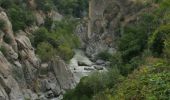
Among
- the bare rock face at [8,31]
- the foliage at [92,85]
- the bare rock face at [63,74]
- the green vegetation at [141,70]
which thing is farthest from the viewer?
the bare rock face at [63,74]

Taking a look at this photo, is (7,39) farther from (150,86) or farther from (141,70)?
(150,86)

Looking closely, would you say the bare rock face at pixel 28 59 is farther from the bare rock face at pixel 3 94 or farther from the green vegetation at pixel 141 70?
the green vegetation at pixel 141 70

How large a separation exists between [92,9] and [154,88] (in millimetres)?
84266

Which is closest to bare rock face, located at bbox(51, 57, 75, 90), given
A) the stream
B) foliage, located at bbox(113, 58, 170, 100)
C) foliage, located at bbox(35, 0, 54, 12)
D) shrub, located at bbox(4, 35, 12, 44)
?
the stream

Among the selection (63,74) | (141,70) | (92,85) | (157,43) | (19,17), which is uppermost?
(141,70)

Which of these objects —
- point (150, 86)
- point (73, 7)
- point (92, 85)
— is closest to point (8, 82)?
point (92, 85)

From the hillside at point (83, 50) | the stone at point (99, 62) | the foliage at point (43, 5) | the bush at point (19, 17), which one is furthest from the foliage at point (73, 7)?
the stone at point (99, 62)

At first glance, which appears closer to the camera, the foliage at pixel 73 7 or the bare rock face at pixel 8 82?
the bare rock face at pixel 8 82

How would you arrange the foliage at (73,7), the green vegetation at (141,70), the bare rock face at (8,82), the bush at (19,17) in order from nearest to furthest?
the green vegetation at (141,70) → the bare rock face at (8,82) → the bush at (19,17) → the foliage at (73,7)

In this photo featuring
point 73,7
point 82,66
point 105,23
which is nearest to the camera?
point 82,66

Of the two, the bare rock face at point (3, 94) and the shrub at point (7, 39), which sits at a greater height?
the shrub at point (7, 39)

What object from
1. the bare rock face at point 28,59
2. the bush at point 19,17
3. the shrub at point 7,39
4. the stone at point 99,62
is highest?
the bush at point 19,17

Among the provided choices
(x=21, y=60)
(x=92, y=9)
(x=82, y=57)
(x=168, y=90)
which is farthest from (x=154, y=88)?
(x=92, y=9)

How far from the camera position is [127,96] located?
15750mm
